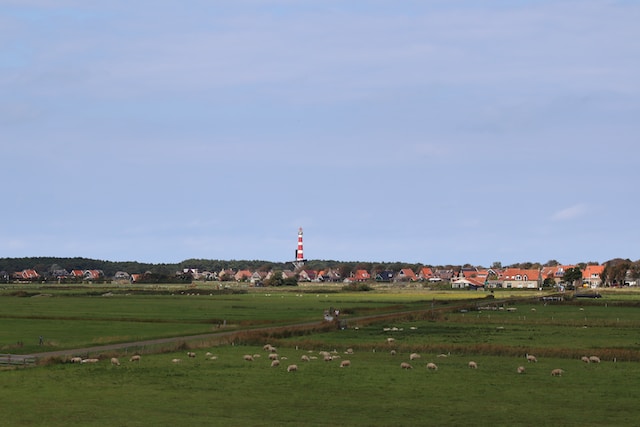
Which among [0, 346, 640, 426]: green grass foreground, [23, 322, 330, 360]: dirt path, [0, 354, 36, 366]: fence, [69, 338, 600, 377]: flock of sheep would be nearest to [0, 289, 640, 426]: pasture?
[0, 346, 640, 426]: green grass foreground

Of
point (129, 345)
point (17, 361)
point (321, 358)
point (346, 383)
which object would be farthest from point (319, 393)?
point (129, 345)

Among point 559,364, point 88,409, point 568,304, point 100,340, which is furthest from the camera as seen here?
point 568,304

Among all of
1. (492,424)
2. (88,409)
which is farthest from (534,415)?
(88,409)

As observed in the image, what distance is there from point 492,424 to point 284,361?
22353 millimetres

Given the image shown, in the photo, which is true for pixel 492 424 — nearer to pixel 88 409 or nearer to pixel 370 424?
pixel 370 424

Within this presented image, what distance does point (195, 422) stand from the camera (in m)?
33.8

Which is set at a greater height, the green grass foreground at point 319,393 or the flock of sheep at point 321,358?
the flock of sheep at point 321,358

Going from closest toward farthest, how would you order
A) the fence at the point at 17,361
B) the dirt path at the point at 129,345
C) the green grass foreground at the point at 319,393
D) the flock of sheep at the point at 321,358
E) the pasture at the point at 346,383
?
the green grass foreground at the point at 319,393 → the pasture at the point at 346,383 → the flock of sheep at the point at 321,358 → the fence at the point at 17,361 → the dirt path at the point at 129,345

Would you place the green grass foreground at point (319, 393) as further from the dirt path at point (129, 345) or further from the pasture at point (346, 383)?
the dirt path at point (129, 345)

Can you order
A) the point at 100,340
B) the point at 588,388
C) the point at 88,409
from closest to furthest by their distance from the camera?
the point at 88,409 < the point at 588,388 < the point at 100,340

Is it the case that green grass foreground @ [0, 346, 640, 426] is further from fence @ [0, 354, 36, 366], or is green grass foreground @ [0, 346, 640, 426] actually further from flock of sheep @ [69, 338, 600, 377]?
fence @ [0, 354, 36, 366]

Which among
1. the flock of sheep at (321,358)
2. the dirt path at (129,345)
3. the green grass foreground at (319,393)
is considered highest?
the dirt path at (129,345)

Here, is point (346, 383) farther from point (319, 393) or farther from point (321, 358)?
point (321, 358)

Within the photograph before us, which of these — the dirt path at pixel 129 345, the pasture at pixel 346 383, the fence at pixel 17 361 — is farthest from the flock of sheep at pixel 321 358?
the dirt path at pixel 129 345
